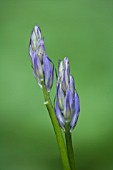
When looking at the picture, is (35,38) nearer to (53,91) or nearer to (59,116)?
(59,116)

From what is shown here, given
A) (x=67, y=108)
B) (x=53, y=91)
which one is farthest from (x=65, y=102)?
(x=53, y=91)

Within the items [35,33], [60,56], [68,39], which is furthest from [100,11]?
[35,33]

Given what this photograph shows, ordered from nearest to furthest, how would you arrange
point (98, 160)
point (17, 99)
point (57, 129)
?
point (57, 129) → point (98, 160) → point (17, 99)

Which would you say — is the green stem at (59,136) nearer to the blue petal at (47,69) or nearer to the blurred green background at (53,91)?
the blue petal at (47,69)

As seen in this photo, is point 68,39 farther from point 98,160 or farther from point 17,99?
point 98,160

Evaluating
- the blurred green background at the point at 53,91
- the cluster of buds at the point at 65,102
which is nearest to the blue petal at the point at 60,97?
the cluster of buds at the point at 65,102
